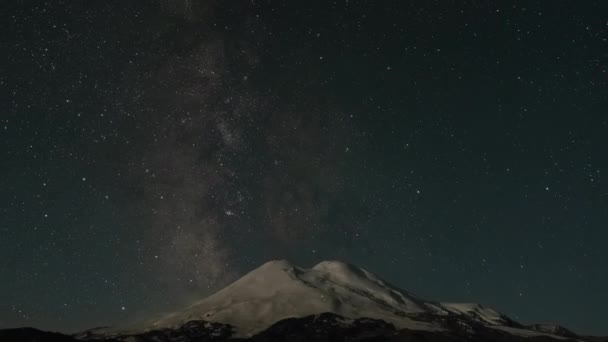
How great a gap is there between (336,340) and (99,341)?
290ft

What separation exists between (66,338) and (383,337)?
372 ft

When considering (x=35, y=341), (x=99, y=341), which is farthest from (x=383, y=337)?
(x=35, y=341)

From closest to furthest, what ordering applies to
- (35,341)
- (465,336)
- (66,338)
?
1. (35,341)
2. (66,338)
3. (465,336)

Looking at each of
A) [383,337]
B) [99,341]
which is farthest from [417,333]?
[99,341]

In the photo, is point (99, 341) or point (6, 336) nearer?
point (6, 336)

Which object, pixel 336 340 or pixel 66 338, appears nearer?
pixel 66 338

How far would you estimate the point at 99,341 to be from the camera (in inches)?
7525

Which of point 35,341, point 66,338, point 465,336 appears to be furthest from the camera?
point 465,336

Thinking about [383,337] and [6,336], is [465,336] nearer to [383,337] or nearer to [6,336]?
[383,337]

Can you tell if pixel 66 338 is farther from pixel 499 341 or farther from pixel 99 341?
pixel 499 341

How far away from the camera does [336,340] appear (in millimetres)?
197375

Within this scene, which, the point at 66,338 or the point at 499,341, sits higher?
the point at 66,338

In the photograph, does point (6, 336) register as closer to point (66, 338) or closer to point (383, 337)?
point (66, 338)

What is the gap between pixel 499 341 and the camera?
656ft
